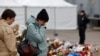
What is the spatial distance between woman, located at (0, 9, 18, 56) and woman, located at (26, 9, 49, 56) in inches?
26.6

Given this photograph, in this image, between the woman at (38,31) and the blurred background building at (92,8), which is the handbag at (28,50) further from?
the blurred background building at (92,8)

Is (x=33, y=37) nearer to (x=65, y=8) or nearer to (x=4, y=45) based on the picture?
(x=4, y=45)

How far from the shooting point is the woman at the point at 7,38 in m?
5.64

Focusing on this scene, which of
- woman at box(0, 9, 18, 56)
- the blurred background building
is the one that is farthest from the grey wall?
woman at box(0, 9, 18, 56)

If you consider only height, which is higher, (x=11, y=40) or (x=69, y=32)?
(x=11, y=40)

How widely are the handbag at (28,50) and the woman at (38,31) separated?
0.25ft

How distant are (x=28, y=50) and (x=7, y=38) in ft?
3.08

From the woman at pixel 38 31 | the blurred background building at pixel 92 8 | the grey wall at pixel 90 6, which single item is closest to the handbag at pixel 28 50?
the woman at pixel 38 31

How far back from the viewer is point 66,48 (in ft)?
31.8

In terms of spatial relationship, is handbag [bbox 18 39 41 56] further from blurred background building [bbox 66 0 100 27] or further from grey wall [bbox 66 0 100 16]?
grey wall [bbox 66 0 100 16]

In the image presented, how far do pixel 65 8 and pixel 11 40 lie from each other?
16.4 m

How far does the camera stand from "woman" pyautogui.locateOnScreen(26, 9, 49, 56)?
6418 millimetres

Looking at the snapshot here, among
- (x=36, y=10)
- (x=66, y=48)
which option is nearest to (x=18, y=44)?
(x=66, y=48)

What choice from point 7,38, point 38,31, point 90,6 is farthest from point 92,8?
point 7,38
